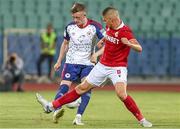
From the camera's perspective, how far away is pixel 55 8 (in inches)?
1026

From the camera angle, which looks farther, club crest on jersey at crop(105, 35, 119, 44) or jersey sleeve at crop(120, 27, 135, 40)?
club crest on jersey at crop(105, 35, 119, 44)

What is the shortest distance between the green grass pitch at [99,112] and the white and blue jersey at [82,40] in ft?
3.55

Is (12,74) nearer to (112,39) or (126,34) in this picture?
(112,39)

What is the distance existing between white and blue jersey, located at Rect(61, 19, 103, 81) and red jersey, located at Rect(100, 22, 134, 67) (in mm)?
772

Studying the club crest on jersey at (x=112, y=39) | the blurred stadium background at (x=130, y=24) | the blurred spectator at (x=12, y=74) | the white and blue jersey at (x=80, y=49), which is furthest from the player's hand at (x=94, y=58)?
the blurred stadium background at (x=130, y=24)

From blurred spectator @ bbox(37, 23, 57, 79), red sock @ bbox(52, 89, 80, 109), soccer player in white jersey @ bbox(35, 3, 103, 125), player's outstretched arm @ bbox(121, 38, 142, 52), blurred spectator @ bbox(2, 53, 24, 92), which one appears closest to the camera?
player's outstretched arm @ bbox(121, 38, 142, 52)

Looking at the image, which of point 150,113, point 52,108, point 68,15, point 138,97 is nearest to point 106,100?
point 138,97

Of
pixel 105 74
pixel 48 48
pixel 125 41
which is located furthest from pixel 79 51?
pixel 48 48

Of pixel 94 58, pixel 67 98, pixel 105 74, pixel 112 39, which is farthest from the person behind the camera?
pixel 94 58

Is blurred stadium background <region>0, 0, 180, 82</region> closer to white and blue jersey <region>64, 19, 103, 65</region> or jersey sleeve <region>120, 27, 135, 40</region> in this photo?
white and blue jersey <region>64, 19, 103, 65</region>

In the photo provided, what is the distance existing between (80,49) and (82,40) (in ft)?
0.53

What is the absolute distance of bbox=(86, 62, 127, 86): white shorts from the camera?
437 inches

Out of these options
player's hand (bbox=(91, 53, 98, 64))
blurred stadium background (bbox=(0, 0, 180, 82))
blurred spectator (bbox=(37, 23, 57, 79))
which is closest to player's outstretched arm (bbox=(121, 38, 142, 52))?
player's hand (bbox=(91, 53, 98, 64))

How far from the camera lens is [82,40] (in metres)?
11.9
